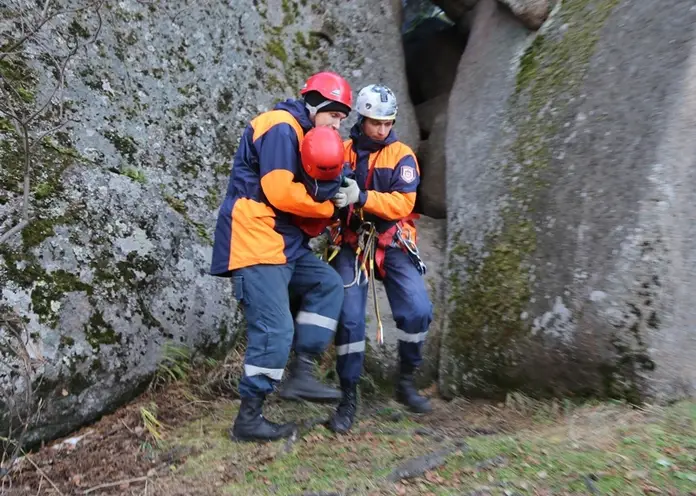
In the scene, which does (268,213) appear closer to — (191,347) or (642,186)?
(191,347)

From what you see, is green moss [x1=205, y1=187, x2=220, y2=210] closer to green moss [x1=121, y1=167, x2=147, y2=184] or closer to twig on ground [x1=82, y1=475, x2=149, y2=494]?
green moss [x1=121, y1=167, x2=147, y2=184]

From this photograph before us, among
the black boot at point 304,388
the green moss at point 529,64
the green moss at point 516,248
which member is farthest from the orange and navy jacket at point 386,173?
the green moss at point 529,64

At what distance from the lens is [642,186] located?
4.06 meters

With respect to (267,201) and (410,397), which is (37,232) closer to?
(267,201)

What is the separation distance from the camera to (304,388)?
13.1ft

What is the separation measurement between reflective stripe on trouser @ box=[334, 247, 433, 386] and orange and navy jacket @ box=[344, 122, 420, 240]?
1.02ft

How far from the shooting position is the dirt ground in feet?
9.61

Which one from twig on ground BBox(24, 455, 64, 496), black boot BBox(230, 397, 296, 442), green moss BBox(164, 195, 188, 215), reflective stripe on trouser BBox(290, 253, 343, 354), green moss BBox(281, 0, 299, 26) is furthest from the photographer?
green moss BBox(281, 0, 299, 26)

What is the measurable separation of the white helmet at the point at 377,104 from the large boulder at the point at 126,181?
1908 mm

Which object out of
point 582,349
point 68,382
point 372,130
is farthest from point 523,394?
point 68,382

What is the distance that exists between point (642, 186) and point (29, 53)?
5008 millimetres

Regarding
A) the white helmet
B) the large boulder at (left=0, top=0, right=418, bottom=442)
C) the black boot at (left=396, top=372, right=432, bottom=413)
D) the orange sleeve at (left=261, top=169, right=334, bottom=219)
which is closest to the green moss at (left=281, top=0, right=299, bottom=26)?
the large boulder at (left=0, top=0, right=418, bottom=442)

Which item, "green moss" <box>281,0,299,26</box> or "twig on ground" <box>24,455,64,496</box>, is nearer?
"twig on ground" <box>24,455,64,496</box>

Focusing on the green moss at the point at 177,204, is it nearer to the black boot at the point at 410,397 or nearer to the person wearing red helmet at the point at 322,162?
the person wearing red helmet at the point at 322,162
